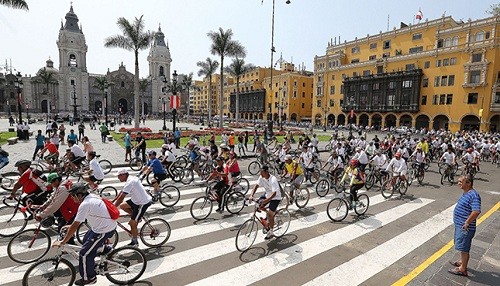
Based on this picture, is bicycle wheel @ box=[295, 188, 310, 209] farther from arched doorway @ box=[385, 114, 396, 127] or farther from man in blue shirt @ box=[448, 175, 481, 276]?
arched doorway @ box=[385, 114, 396, 127]

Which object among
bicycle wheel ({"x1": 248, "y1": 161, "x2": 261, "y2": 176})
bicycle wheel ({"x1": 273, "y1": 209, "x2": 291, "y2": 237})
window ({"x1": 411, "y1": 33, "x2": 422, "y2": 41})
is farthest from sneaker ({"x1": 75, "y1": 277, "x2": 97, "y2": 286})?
window ({"x1": 411, "y1": 33, "x2": 422, "y2": 41})

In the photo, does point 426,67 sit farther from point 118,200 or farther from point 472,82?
point 118,200

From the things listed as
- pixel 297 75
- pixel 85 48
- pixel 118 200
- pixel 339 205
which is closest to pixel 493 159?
pixel 339 205

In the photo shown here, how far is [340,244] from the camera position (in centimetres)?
677

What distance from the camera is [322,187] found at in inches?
430

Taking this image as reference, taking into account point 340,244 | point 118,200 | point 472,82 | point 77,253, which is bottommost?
point 340,244

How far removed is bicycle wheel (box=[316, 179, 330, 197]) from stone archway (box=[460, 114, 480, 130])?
4740cm

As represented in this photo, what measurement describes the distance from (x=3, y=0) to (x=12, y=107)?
8975 cm

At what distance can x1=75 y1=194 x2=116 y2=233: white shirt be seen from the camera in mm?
4305

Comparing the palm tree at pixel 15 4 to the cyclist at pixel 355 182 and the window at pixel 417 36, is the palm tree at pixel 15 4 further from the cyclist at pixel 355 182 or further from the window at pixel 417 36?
the window at pixel 417 36

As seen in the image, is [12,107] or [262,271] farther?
[12,107]

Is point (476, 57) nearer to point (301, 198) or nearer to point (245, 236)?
point (301, 198)

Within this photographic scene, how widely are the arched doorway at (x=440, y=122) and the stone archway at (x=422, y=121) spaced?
1302 millimetres

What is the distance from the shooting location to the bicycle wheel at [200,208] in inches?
316
